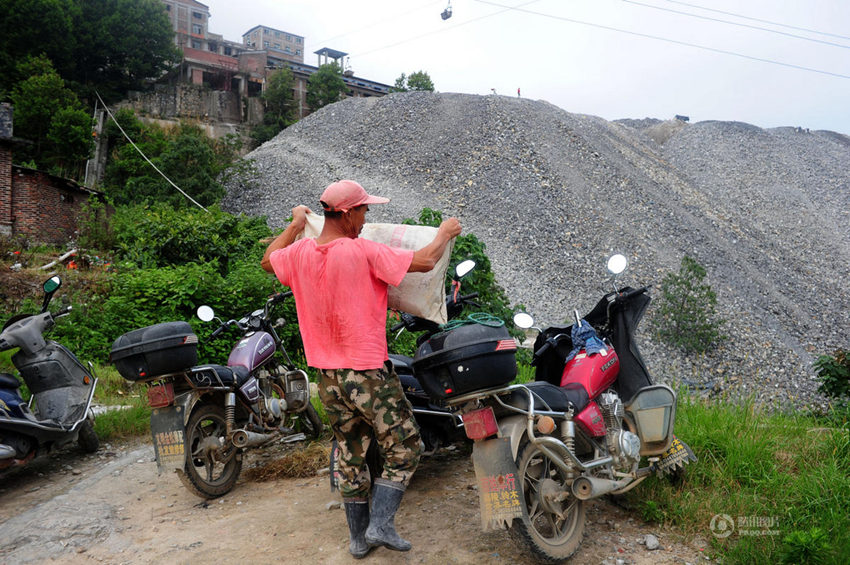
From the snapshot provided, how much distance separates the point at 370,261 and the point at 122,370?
167cm

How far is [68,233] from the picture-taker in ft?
46.3

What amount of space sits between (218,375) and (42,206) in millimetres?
12698

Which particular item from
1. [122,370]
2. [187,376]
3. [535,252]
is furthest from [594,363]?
[535,252]

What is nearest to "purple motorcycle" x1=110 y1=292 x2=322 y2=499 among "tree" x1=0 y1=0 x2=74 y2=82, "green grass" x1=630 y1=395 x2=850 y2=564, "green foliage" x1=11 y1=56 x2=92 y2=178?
"green grass" x1=630 y1=395 x2=850 y2=564

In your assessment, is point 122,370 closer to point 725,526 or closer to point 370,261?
point 370,261

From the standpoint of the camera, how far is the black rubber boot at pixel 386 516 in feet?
8.13

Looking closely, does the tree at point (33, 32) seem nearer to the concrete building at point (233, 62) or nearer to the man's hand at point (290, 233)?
the concrete building at point (233, 62)

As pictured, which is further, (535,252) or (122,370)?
(535,252)

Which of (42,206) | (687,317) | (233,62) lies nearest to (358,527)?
(687,317)

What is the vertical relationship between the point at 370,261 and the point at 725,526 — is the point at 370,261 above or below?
above

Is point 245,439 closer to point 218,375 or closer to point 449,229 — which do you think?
point 218,375

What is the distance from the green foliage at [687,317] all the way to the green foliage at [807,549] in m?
8.17

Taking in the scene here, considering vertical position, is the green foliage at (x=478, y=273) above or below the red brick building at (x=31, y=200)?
below

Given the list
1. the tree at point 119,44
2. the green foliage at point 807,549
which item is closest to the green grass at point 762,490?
the green foliage at point 807,549
